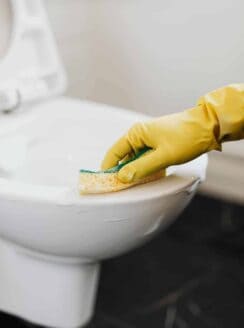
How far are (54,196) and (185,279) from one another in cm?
57

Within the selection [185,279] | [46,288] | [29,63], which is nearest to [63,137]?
[29,63]

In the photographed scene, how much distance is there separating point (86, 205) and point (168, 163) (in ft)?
0.40

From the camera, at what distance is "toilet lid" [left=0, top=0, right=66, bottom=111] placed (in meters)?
1.09

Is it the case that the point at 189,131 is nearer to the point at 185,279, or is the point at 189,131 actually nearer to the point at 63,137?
the point at 63,137

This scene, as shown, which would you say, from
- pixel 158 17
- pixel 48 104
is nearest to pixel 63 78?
pixel 48 104

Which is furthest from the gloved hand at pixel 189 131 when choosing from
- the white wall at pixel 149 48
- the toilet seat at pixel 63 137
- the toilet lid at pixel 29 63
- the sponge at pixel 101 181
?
the white wall at pixel 149 48

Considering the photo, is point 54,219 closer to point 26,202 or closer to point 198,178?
point 26,202

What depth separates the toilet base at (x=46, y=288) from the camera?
3.23ft

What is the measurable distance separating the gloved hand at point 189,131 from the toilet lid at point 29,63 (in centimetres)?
35

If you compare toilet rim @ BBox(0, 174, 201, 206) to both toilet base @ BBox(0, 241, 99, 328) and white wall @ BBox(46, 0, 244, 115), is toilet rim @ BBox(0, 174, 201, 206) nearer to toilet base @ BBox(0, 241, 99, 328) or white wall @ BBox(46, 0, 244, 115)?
toilet base @ BBox(0, 241, 99, 328)

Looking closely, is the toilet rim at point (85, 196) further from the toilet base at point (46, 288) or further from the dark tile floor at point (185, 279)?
the dark tile floor at point (185, 279)

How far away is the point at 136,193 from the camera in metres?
0.82

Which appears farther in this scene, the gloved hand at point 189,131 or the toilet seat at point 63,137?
the toilet seat at point 63,137

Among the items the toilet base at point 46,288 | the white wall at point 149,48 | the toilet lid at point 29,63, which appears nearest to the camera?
the toilet base at point 46,288
